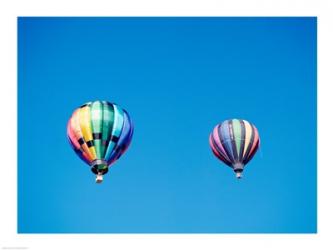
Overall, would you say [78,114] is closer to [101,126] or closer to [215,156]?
[101,126]

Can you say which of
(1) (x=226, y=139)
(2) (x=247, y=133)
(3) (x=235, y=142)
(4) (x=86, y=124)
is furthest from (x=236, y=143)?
(4) (x=86, y=124)

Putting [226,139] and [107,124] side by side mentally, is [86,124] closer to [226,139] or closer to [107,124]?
[107,124]

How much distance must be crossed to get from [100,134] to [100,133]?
1.2 inches

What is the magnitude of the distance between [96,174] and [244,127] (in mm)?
5310

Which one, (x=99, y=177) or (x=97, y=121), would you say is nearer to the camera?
(x=99, y=177)

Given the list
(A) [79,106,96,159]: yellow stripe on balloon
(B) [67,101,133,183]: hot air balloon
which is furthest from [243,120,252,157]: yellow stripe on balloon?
(A) [79,106,96,159]: yellow stripe on balloon

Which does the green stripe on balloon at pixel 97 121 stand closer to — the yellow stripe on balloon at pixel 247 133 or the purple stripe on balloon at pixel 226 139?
the purple stripe on balloon at pixel 226 139

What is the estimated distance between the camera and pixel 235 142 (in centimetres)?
2153

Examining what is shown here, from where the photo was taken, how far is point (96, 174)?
63.4ft

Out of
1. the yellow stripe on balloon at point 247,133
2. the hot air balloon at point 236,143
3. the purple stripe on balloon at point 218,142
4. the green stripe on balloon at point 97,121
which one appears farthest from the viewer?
A: the purple stripe on balloon at point 218,142

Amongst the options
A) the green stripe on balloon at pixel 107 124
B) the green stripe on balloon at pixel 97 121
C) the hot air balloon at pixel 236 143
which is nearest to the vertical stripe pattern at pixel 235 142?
the hot air balloon at pixel 236 143

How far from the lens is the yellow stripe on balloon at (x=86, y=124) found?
1934 cm

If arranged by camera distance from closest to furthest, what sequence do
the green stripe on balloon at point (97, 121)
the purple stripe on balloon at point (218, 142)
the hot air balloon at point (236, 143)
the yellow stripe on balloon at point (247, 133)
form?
the green stripe on balloon at point (97, 121)
the hot air balloon at point (236, 143)
the yellow stripe on balloon at point (247, 133)
the purple stripe on balloon at point (218, 142)
